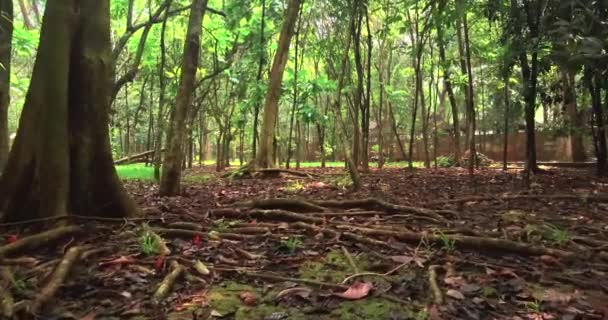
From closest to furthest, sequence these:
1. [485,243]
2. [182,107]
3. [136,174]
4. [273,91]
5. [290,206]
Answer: [485,243]
[290,206]
[182,107]
[273,91]
[136,174]

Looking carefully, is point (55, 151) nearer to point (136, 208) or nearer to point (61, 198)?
point (61, 198)

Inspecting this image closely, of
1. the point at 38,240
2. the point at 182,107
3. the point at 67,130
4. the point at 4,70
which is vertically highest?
the point at 4,70

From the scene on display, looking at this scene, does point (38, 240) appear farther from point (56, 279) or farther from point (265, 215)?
point (265, 215)

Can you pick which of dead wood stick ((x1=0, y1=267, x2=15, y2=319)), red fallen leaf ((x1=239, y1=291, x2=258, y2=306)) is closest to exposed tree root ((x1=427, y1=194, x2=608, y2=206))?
red fallen leaf ((x1=239, y1=291, x2=258, y2=306))

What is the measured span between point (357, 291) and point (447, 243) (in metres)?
1.29

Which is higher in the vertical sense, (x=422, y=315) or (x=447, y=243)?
(x=447, y=243)

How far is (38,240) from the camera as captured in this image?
4266 millimetres

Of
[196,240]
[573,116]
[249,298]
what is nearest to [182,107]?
[196,240]

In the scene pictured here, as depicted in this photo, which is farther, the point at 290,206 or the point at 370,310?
the point at 290,206

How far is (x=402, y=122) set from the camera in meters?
33.2

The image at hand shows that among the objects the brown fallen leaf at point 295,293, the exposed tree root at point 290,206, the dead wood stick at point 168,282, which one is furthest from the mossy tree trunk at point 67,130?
the brown fallen leaf at point 295,293

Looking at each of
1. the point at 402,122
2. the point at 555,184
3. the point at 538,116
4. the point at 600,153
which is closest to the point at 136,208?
the point at 555,184

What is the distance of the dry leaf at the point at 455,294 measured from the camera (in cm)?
337

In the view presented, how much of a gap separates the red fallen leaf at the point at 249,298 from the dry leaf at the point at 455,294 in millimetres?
1302
